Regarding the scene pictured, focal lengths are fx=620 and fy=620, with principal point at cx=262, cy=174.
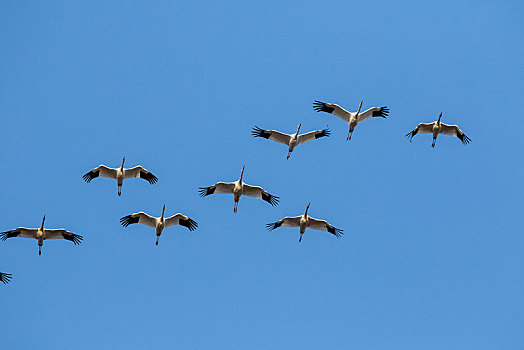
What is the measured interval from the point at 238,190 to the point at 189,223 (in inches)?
144

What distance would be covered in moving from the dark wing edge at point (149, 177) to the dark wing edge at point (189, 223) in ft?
8.65

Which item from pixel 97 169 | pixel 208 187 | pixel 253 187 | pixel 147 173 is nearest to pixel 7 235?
pixel 97 169

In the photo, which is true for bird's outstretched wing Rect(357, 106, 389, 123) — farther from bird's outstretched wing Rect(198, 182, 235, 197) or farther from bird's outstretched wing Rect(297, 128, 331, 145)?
bird's outstretched wing Rect(198, 182, 235, 197)

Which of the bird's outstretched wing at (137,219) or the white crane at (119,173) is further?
the white crane at (119,173)

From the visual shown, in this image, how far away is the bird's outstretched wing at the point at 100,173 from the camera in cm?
3247

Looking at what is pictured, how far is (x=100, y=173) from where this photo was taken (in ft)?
107

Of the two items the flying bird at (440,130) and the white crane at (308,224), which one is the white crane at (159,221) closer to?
the white crane at (308,224)

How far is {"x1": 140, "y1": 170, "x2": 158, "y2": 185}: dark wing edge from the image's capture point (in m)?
33.0

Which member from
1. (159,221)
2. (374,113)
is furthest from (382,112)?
(159,221)

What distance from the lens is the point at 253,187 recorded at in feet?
103

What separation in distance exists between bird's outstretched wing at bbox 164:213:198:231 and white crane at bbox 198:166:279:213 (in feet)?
6.06

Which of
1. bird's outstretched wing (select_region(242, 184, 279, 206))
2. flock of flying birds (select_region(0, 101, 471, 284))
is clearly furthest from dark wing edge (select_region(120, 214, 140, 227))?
bird's outstretched wing (select_region(242, 184, 279, 206))

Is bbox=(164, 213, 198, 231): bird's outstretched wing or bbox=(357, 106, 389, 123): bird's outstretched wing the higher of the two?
bbox=(357, 106, 389, 123): bird's outstretched wing

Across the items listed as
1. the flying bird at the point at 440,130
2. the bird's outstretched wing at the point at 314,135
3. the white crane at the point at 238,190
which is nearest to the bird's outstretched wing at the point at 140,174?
the white crane at the point at 238,190
